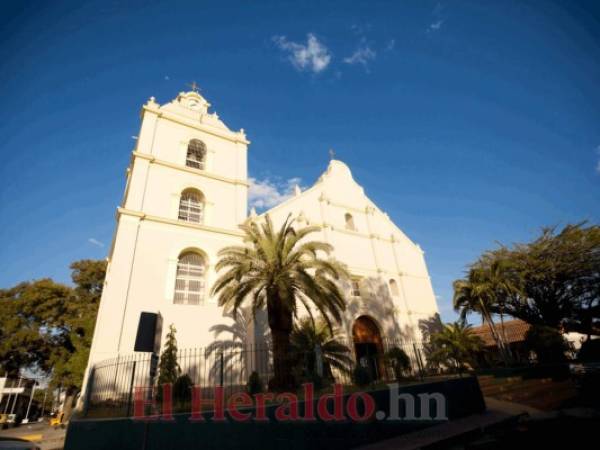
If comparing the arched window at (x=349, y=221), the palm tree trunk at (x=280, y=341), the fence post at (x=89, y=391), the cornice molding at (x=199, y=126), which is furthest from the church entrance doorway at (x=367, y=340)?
the cornice molding at (x=199, y=126)

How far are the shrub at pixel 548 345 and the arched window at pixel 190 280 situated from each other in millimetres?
22102

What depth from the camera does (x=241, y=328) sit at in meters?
14.2

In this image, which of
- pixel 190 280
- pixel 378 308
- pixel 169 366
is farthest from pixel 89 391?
pixel 378 308

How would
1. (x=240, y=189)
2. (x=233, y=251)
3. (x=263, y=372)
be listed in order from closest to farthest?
(x=233, y=251) < (x=263, y=372) < (x=240, y=189)

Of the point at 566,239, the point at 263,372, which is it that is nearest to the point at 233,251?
the point at 263,372

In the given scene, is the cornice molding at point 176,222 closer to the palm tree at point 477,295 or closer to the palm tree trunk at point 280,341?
the palm tree trunk at point 280,341

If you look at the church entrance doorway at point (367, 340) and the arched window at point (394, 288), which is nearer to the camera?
the church entrance doorway at point (367, 340)

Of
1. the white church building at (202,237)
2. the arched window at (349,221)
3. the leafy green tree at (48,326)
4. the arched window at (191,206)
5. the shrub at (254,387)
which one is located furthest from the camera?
the leafy green tree at (48,326)

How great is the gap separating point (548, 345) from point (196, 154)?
26.2 m

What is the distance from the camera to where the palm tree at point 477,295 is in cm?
2145

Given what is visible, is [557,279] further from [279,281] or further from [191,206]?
[191,206]

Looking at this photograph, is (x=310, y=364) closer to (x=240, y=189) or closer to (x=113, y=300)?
(x=113, y=300)

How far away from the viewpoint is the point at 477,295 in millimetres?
21672

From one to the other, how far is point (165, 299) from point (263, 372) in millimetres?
5664
